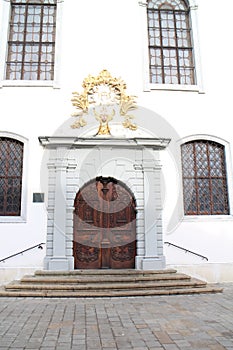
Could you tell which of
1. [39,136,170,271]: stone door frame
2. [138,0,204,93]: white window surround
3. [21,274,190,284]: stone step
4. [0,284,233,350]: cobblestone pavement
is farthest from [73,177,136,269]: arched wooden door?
[138,0,204,93]: white window surround

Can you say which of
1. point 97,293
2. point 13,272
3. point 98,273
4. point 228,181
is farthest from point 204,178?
point 13,272

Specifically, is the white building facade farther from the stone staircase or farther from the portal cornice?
the stone staircase

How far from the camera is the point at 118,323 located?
4.66 m

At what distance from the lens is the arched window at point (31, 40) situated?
9.47 m

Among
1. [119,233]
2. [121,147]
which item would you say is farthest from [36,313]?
[121,147]

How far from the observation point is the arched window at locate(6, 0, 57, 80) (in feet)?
31.1

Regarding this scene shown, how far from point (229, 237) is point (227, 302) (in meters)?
2.75

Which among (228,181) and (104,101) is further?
(104,101)

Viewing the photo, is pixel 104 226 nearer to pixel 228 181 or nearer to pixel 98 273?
pixel 98 273

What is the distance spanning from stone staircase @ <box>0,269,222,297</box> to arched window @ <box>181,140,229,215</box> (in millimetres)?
2160

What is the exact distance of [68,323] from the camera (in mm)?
4633

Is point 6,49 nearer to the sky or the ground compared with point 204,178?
nearer to the sky

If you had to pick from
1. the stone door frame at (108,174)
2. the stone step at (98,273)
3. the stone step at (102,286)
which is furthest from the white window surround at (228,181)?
the stone step at (102,286)

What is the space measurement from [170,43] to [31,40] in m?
4.44
